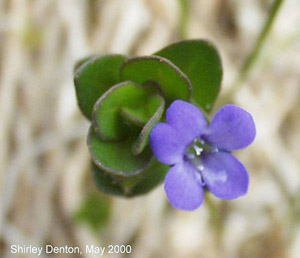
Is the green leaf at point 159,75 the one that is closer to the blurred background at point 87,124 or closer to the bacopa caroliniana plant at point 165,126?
the bacopa caroliniana plant at point 165,126

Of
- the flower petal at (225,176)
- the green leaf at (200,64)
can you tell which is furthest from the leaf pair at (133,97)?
the flower petal at (225,176)

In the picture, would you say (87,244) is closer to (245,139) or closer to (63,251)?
(63,251)

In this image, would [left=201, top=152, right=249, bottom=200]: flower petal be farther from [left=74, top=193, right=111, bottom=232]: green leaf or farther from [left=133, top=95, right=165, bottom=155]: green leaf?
[left=74, top=193, right=111, bottom=232]: green leaf

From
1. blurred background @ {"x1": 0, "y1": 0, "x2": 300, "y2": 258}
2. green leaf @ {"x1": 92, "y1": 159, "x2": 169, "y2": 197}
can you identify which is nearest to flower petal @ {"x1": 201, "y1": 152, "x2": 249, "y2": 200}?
green leaf @ {"x1": 92, "y1": 159, "x2": 169, "y2": 197}

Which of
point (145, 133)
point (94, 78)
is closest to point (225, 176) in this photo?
point (145, 133)

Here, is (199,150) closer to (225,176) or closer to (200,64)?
(225,176)

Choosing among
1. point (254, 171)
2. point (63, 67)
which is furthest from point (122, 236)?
point (63, 67)
